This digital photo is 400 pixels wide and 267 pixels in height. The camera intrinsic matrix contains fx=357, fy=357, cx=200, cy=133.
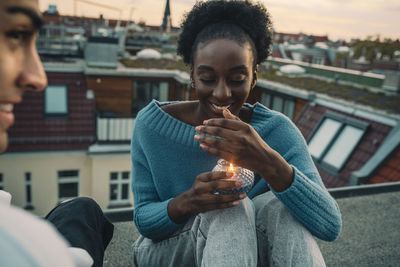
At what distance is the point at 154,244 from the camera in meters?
1.81

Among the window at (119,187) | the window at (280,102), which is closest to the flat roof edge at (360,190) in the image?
the window at (280,102)

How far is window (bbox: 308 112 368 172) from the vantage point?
→ 23.0ft

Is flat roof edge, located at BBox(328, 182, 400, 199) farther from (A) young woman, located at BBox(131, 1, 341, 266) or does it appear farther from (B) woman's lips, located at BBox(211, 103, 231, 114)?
(B) woman's lips, located at BBox(211, 103, 231, 114)

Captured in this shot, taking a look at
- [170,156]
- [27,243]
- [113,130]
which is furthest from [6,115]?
[113,130]

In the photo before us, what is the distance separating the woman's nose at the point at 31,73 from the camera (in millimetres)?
688

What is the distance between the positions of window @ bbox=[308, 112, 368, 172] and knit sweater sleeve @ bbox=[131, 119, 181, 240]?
19.4ft

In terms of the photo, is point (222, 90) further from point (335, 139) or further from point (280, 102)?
point (280, 102)

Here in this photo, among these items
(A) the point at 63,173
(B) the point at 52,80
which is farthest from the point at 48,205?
(B) the point at 52,80

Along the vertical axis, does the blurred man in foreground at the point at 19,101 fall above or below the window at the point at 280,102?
above

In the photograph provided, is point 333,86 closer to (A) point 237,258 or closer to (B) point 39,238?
(A) point 237,258

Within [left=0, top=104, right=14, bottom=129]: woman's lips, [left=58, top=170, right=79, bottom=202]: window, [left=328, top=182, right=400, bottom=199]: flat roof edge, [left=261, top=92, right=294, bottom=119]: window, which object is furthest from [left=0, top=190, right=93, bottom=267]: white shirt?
[left=58, top=170, right=79, bottom=202]: window

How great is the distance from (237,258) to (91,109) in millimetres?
8710

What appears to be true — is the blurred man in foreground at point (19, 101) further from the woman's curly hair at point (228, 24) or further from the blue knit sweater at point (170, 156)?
the woman's curly hair at point (228, 24)

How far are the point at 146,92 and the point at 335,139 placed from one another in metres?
5.55
